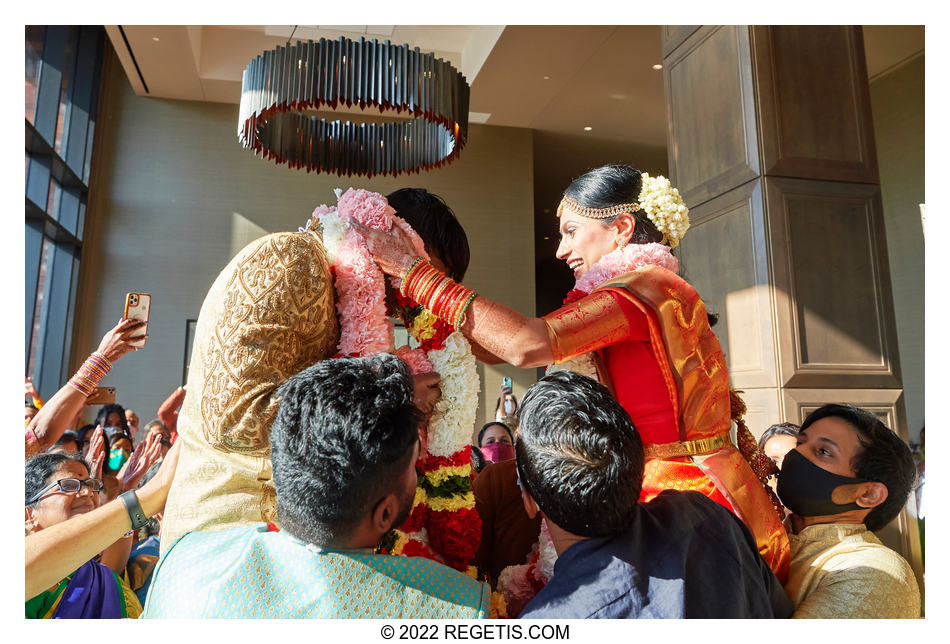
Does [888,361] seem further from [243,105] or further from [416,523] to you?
[243,105]

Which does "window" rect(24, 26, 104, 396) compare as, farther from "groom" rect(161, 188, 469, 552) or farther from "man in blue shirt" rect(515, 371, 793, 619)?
"man in blue shirt" rect(515, 371, 793, 619)

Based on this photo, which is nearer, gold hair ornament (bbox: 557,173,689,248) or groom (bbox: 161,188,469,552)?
groom (bbox: 161,188,469,552)

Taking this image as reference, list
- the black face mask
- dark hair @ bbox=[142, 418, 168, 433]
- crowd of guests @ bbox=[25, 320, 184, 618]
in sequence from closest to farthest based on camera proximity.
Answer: crowd of guests @ bbox=[25, 320, 184, 618], the black face mask, dark hair @ bbox=[142, 418, 168, 433]

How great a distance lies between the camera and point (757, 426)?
3.52 meters

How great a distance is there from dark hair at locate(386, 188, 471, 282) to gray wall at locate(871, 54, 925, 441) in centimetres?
606

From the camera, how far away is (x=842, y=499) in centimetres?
174

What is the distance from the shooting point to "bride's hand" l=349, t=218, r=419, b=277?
5.25 feet

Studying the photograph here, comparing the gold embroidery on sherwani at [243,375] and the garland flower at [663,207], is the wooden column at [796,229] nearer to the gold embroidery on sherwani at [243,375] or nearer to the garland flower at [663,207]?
the garland flower at [663,207]

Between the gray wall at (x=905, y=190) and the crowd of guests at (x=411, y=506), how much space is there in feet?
18.3

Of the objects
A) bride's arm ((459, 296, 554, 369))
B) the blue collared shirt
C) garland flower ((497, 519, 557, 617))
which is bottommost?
garland flower ((497, 519, 557, 617))

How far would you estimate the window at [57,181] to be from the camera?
23.2ft

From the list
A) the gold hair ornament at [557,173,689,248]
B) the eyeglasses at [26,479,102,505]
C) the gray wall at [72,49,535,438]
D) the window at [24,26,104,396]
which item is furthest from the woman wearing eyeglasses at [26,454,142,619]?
the gray wall at [72,49,535,438]

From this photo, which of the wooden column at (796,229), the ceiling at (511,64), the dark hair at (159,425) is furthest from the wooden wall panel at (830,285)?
the dark hair at (159,425)
